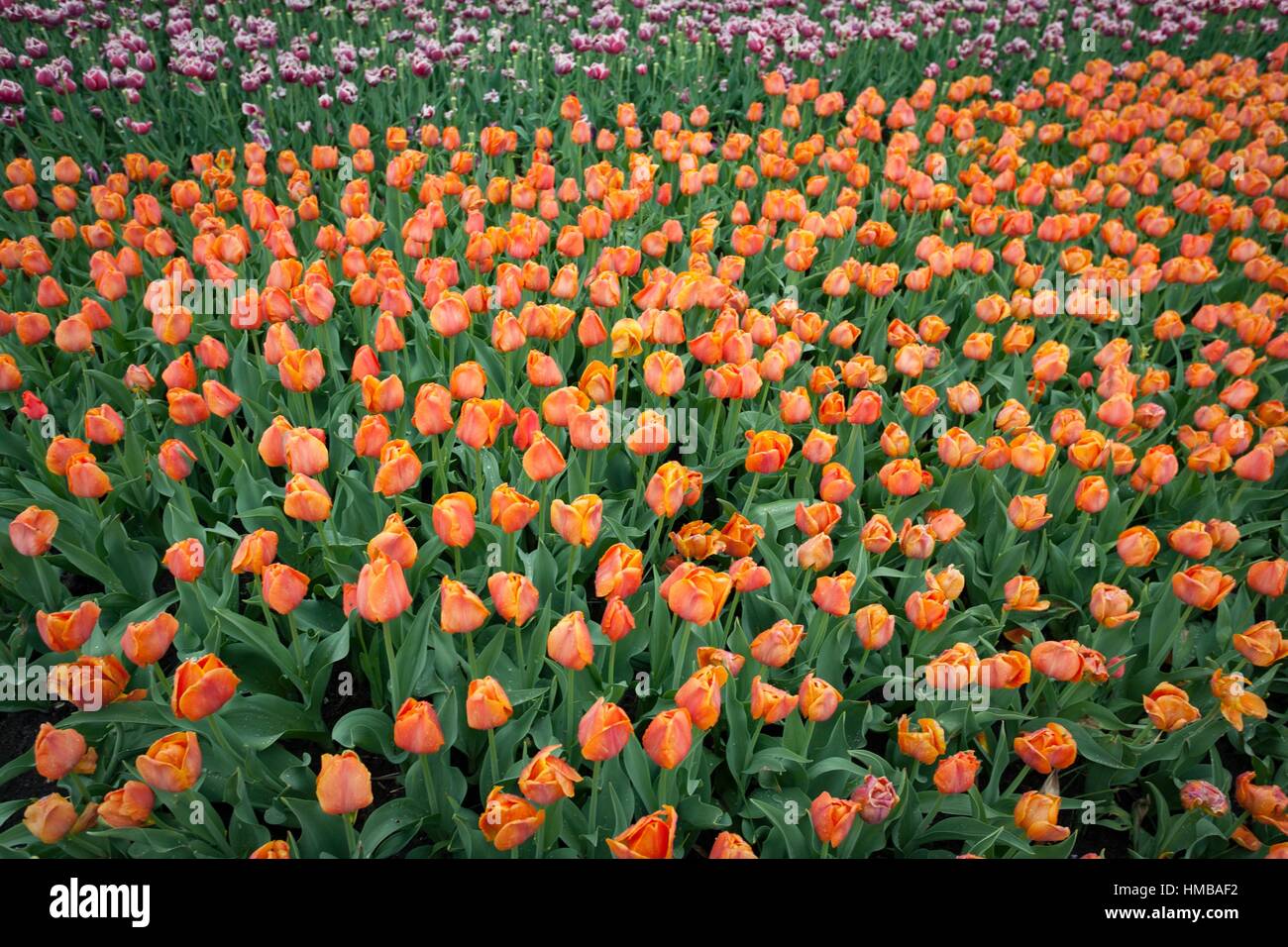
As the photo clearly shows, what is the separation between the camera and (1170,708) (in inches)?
92.0

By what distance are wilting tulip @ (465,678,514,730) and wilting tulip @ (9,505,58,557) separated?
1296 millimetres

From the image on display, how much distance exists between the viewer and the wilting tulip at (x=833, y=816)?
1924 millimetres

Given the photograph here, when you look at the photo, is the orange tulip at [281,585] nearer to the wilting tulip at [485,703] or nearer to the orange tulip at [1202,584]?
the wilting tulip at [485,703]

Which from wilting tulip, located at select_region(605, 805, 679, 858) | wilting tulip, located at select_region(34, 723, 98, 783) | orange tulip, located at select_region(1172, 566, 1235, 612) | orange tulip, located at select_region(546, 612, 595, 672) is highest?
orange tulip, located at select_region(546, 612, 595, 672)

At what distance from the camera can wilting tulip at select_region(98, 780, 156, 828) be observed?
1939mm

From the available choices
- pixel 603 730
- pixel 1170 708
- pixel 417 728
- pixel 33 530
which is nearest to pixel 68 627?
pixel 33 530

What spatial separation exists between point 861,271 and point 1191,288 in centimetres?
202

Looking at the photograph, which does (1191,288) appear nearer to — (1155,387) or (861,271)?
(1155,387)

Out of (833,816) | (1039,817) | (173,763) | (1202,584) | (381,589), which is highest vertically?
(381,589)

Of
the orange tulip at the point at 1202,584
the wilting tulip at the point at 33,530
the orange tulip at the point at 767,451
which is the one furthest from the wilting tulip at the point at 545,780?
the orange tulip at the point at 1202,584

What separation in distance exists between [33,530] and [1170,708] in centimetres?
290

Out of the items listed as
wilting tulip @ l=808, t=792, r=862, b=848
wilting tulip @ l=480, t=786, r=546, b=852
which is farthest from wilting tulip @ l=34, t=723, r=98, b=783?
wilting tulip @ l=808, t=792, r=862, b=848

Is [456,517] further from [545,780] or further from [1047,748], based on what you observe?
[1047,748]

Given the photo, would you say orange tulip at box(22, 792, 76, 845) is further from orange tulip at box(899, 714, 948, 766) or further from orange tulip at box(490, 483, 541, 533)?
orange tulip at box(899, 714, 948, 766)
